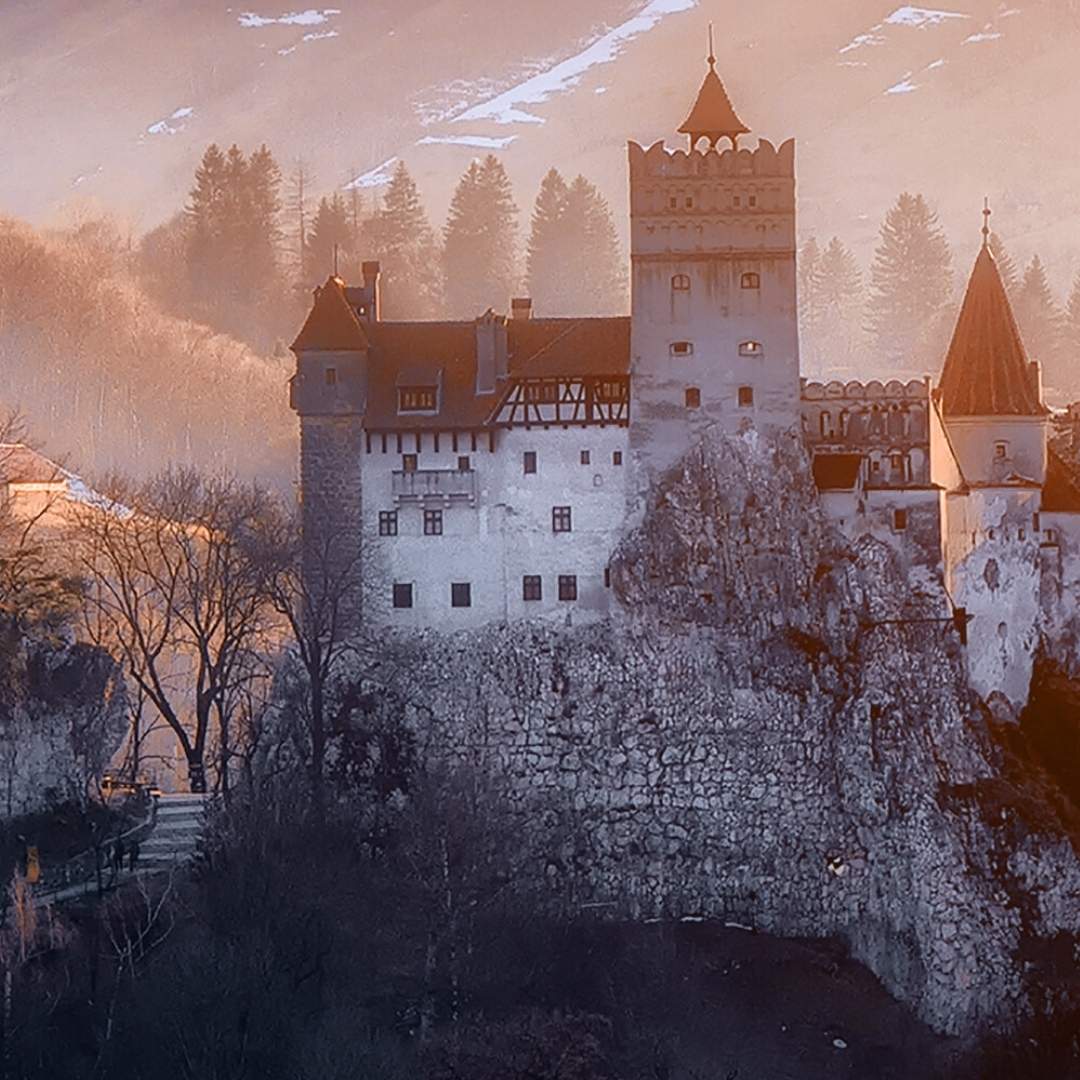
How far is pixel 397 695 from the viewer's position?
83.4 meters

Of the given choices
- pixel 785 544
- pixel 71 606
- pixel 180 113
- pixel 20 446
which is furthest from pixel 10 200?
pixel 785 544

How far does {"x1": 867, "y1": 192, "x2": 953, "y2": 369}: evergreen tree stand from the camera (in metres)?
134

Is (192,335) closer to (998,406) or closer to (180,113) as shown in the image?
(180,113)

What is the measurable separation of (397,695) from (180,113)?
2539 inches

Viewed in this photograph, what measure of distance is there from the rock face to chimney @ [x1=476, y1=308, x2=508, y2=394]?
616 centimetres

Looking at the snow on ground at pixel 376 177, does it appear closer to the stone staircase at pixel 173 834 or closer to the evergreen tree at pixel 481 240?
the evergreen tree at pixel 481 240

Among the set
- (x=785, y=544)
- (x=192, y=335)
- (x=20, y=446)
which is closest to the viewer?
(x=785, y=544)

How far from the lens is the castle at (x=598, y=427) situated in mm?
82812

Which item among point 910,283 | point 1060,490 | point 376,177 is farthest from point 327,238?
point 1060,490

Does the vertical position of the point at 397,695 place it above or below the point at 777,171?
below

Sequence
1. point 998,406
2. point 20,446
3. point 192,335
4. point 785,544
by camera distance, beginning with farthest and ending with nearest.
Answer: point 192,335, point 20,446, point 998,406, point 785,544

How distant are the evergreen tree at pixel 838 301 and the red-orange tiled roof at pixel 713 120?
49.5 metres

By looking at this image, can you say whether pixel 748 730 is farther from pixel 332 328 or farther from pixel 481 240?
pixel 481 240

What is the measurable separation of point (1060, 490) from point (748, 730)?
43.9ft
